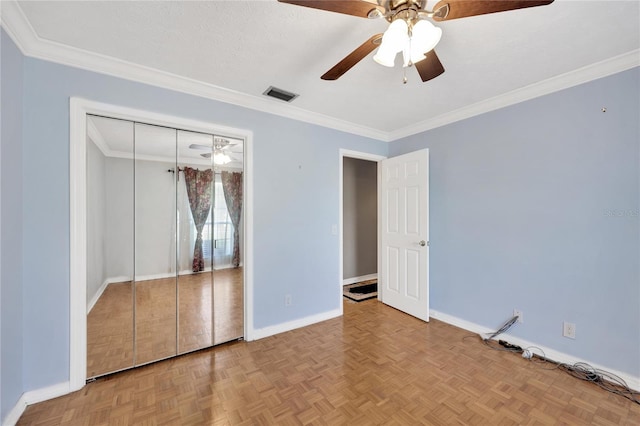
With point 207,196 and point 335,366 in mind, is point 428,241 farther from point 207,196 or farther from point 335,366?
point 207,196

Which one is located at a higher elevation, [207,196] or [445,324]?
[207,196]

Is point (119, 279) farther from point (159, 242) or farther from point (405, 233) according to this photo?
point (405, 233)

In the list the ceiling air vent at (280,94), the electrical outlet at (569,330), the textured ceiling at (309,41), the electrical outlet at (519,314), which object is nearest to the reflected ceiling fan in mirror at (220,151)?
the textured ceiling at (309,41)

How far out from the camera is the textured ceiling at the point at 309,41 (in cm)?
154

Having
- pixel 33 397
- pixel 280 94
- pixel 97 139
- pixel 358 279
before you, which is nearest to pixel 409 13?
pixel 280 94

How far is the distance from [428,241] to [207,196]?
8.35 ft

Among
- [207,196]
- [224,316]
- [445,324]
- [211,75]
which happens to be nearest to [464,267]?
[445,324]

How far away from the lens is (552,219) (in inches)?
92.9

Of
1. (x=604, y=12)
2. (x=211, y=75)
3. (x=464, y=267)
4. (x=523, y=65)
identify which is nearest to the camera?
(x=604, y=12)

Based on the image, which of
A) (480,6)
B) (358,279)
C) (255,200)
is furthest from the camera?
(358,279)

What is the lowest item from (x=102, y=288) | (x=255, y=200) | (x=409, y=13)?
(x=102, y=288)

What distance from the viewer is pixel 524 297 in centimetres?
253

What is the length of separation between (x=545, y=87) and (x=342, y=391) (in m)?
3.12

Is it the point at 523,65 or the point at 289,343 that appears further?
the point at 289,343
